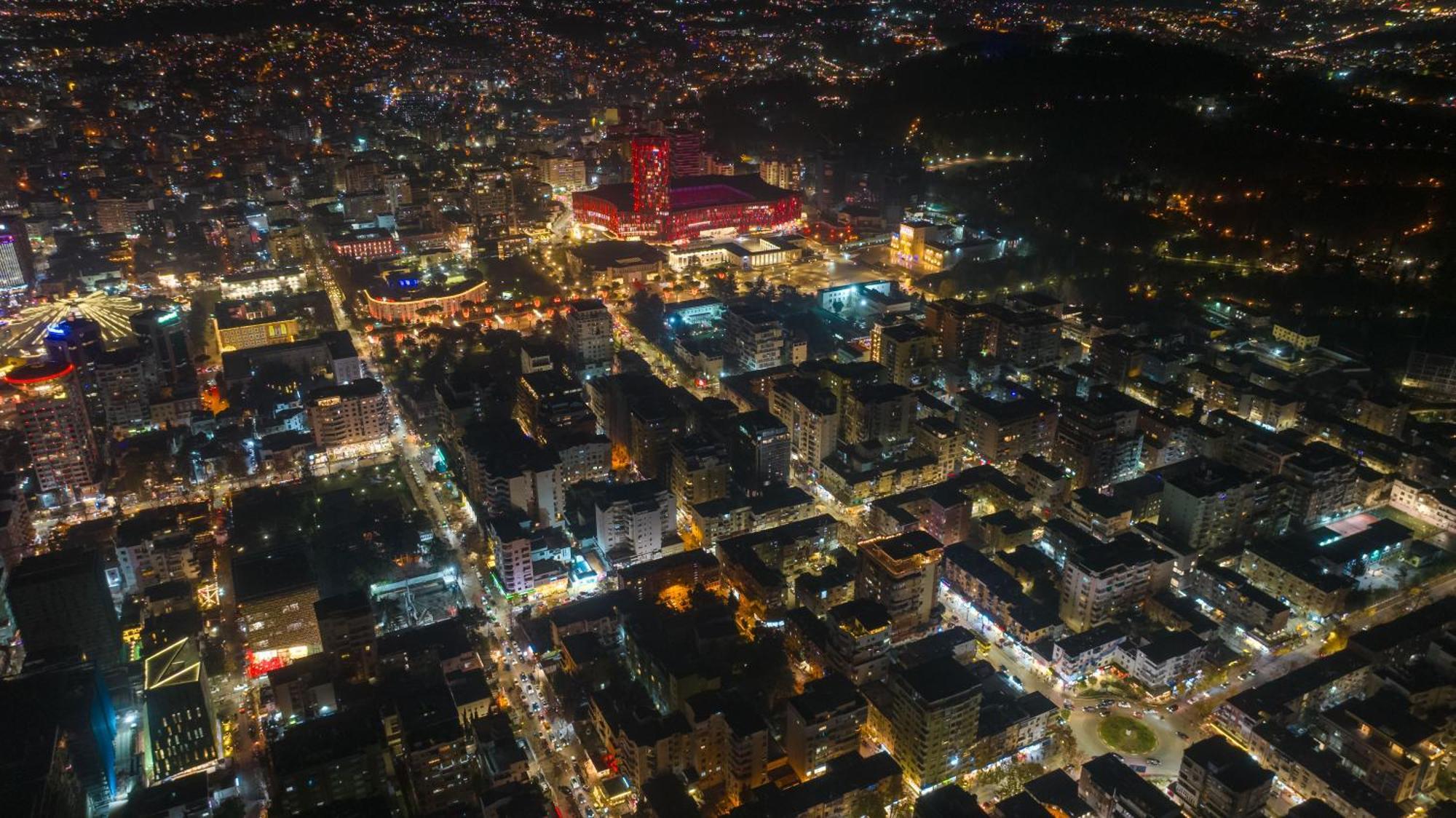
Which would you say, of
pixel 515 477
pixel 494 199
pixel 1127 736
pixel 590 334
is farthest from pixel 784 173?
pixel 1127 736

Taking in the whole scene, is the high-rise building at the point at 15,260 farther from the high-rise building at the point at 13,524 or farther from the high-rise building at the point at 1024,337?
the high-rise building at the point at 1024,337

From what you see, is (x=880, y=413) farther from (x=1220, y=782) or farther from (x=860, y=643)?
(x=1220, y=782)

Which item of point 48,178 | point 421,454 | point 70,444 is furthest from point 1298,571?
point 48,178

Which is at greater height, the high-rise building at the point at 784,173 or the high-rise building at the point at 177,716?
the high-rise building at the point at 784,173

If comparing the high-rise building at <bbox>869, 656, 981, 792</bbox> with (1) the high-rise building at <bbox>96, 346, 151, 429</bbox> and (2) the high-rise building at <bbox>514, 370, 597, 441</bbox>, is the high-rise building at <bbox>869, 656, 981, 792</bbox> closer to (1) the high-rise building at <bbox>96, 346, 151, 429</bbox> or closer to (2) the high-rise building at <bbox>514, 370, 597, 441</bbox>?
(2) the high-rise building at <bbox>514, 370, 597, 441</bbox>

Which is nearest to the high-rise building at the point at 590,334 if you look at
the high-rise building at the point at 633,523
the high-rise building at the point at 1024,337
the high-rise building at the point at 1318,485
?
the high-rise building at the point at 633,523

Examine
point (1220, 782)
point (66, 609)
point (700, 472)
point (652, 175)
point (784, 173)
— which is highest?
point (652, 175)
